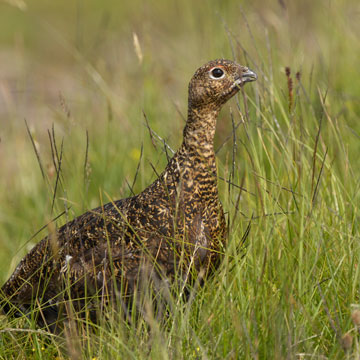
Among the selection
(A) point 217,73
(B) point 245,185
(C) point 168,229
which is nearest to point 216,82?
(A) point 217,73

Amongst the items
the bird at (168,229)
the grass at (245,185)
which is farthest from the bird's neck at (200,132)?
the grass at (245,185)

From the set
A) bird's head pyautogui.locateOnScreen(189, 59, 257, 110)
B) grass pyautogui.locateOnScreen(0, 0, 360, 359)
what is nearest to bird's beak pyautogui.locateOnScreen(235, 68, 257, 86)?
bird's head pyautogui.locateOnScreen(189, 59, 257, 110)

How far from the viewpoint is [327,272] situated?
3.30 metres

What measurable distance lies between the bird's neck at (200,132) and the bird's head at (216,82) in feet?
0.13

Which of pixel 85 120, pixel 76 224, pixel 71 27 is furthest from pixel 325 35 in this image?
pixel 71 27

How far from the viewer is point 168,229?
3.50m

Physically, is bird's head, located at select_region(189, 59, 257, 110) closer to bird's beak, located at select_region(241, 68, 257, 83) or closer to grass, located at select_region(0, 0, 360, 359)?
bird's beak, located at select_region(241, 68, 257, 83)

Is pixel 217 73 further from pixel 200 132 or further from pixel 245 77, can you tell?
pixel 200 132

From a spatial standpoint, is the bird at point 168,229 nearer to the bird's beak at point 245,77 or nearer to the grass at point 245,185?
the bird's beak at point 245,77

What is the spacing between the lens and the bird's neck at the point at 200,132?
3.63 meters

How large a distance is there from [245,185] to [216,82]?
1011 mm

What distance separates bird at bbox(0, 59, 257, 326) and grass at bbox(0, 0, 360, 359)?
133 millimetres


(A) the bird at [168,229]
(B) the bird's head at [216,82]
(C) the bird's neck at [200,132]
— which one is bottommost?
(A) the bird at [168,229]

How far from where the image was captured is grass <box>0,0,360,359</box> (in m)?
2.90
